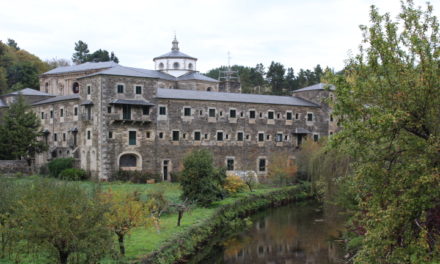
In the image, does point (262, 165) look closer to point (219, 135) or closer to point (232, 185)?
point (219, 135)

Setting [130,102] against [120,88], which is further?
[120,88]

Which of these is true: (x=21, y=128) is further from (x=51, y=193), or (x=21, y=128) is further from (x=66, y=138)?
(x=51, y=193)

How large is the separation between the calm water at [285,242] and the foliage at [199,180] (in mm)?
3185

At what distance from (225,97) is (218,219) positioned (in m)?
19.4

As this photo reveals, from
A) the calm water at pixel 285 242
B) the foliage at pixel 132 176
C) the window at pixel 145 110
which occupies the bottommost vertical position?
the calm water at pixel 285 242

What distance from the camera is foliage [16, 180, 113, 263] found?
13.5m

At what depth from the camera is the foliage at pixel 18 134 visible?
42625 millimetres

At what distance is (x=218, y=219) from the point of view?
27297 mm

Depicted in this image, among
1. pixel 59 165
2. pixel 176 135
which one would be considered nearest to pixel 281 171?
pixel 176 135

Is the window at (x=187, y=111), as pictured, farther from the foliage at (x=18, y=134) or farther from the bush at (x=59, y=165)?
the foliage at (x=18, y=134)

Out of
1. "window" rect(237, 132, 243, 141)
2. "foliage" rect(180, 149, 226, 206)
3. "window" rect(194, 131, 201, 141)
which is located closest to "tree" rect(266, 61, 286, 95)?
"window" rect(237, 132, 243, 141)

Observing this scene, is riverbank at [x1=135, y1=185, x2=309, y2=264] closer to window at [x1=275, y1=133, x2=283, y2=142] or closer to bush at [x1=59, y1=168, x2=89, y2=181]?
window at [x1=275, y1=133, x2=283, y2=142]

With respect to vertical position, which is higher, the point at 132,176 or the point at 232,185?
the point at 132,176

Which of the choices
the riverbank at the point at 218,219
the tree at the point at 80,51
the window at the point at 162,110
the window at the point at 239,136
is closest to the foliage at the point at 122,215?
the riverbank at the point at 218,219
